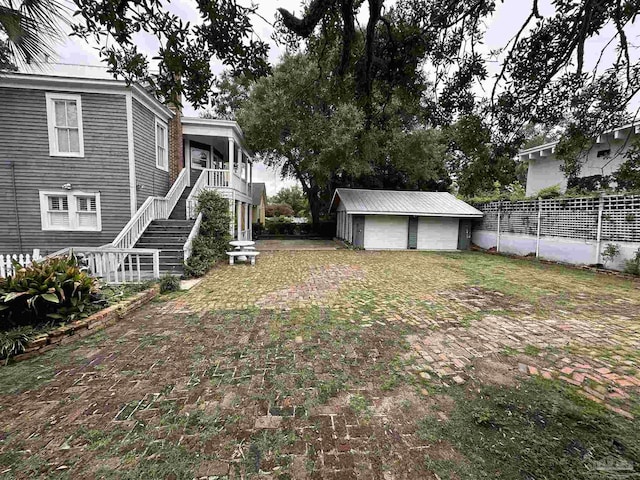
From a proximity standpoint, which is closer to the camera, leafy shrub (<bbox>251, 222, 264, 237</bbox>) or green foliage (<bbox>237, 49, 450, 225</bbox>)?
green foliage (<bbox>237, 49, 450, 225</bbox>)

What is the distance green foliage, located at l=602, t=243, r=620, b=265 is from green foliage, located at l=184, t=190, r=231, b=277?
13188 mm

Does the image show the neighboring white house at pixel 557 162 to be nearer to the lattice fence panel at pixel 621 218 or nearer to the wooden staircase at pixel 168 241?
the lattice fence panel at pixel 621 218

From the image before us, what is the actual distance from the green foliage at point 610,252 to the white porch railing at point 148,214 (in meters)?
15.3

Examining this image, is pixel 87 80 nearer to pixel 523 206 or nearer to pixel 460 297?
pixel 460 297

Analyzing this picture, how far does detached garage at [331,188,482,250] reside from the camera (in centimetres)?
1645

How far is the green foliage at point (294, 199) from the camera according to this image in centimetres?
4656

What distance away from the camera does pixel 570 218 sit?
1142cm

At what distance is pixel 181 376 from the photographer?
10.8 feet

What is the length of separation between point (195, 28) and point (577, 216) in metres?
13.6

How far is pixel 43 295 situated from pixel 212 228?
6.66m

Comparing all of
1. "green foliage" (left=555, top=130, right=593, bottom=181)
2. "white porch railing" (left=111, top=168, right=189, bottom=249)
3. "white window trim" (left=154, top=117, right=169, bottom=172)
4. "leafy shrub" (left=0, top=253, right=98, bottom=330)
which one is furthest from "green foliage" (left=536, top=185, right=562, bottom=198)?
"white window trim" (left=154, top=117, right=169, bottom=172)

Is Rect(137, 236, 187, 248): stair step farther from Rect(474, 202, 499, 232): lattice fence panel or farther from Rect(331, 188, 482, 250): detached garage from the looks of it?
Rect(474, 202, 499, 232): lattice fence panel

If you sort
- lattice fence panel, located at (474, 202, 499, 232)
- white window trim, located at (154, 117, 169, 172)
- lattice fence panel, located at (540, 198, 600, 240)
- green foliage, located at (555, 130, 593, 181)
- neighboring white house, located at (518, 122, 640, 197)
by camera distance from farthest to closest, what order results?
1. lattice fence panel, located at (474, 202, 499, 232)
2. neighboring white house, located at (518, 122, 640, 197)
3. white window trim, located at (154, 117, 169, 172)
4. lattice fence panel, located at (540, 198, 600, 240)
5. green foliage, located at (555, 130, 593, 181)

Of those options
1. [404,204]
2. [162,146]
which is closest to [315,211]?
[404,204]
